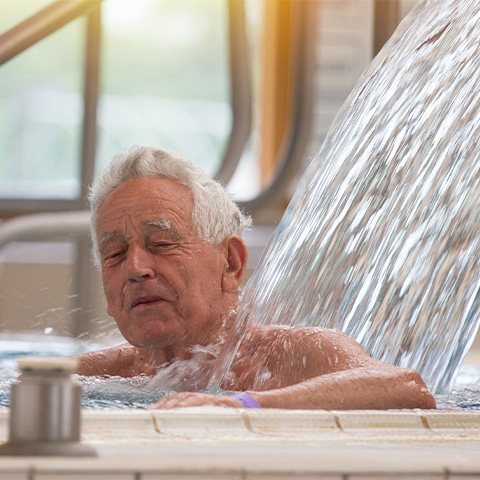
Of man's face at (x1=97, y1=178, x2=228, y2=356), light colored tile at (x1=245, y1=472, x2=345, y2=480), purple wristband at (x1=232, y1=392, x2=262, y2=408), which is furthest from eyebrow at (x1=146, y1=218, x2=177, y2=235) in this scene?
light colored tile at (x1=245, y1=472, x2=345, y2=480)

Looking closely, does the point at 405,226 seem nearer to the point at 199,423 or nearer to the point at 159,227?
the point at 159,227

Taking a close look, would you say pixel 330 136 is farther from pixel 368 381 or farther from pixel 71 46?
pixel 71 46

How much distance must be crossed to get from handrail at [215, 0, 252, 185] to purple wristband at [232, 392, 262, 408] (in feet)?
5.01

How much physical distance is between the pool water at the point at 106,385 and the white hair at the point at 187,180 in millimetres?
317

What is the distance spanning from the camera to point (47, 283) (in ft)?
9.62

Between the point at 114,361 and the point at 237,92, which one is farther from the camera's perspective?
the point at 237,92

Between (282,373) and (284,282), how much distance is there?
34 cm

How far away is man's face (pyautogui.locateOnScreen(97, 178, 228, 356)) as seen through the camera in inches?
66.0

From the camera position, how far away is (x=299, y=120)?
9.62 ft

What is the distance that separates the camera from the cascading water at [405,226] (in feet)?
6.21

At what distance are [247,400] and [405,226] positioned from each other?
97cm

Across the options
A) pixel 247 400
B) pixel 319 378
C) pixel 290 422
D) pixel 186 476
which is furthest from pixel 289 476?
pixel 319 378

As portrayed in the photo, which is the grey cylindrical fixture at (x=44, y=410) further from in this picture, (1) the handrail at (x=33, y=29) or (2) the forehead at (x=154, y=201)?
(1) the handrail at (x=33, y=29)

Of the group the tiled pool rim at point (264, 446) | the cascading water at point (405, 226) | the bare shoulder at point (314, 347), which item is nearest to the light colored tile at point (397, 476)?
the tiled pool rim at point (264, 446)
